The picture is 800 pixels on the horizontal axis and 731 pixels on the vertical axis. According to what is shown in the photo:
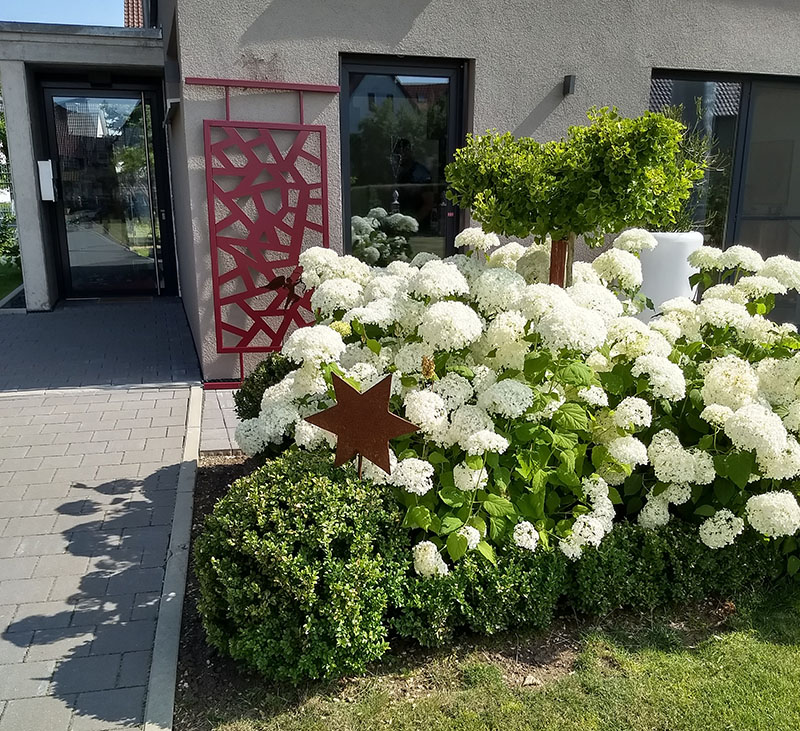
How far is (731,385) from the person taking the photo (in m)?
3.20

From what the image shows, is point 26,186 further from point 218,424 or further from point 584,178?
point 584,178

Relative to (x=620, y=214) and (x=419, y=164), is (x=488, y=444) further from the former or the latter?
(x=419, y=164)

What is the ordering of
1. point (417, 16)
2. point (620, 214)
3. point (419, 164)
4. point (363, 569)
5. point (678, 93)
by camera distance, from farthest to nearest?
point (678, 93)
point (419, 164)
point (417, 16)
point (620, 214)
point (363, 569)

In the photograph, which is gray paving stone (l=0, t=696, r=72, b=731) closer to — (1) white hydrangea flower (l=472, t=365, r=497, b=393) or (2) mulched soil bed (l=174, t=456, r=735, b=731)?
Result: (2) mulched soil bed (l=174, t=456, r=735, b=731)

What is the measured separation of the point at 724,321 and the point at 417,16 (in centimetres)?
430

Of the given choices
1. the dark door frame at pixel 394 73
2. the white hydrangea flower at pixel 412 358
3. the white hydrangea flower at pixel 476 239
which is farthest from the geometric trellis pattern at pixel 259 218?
the white hydrangea flower at pixel 412 358

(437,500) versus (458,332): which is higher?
(458,332)

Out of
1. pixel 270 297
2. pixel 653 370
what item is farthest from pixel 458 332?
pixel 270 297

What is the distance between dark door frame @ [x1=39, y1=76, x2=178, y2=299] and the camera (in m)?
10.1

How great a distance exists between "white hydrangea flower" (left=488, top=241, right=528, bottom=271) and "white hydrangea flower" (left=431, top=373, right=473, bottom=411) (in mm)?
1168

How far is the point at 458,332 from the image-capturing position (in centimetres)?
296

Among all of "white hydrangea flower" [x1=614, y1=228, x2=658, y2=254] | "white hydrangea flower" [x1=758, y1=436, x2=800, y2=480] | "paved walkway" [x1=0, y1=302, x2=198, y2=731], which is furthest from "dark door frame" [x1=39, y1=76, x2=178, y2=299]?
"white hydrangea flower" [x1=758, y1=436, x2=800, y2=480]

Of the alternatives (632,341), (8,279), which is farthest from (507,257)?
(8,279)

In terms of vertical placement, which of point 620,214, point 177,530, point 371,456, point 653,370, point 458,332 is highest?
point 620,214
